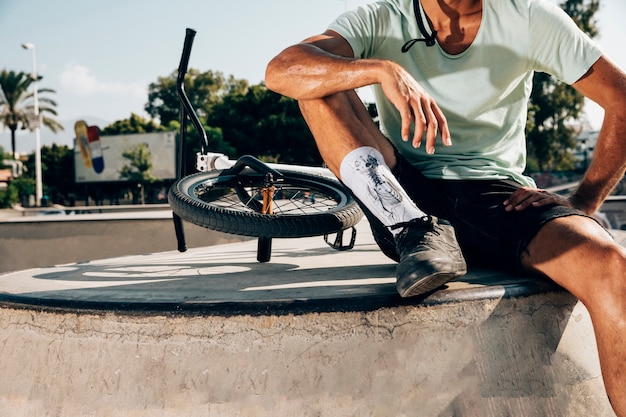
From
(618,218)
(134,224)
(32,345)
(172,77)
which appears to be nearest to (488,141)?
(32,345)

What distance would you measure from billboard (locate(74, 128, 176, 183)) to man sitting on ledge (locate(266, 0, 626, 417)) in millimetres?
44732

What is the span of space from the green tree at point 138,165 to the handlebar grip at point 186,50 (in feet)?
142

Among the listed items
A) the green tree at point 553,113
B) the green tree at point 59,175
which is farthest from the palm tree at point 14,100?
the green tree at point 553,113

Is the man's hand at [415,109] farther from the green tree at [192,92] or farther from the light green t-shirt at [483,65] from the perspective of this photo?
the green tree at [192,92]

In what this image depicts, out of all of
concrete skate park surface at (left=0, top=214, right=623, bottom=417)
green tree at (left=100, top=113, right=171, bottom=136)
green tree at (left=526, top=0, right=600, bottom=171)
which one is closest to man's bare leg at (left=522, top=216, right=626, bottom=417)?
concrete skate park surface at (left=0, top=214, right=623, bottom=417)

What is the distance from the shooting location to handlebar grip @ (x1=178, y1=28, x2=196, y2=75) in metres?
3.50

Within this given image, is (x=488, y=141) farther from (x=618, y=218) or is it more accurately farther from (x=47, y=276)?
(x=618, y=218)

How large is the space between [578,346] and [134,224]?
6920 millimetres

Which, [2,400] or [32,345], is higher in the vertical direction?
[32,345]

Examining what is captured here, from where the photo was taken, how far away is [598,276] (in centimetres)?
150

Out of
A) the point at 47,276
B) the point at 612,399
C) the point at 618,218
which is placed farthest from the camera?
the point at 618,218

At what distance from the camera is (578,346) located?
1.75 metres

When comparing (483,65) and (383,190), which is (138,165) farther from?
(383,190)

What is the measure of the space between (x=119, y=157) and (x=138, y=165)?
2332mm
